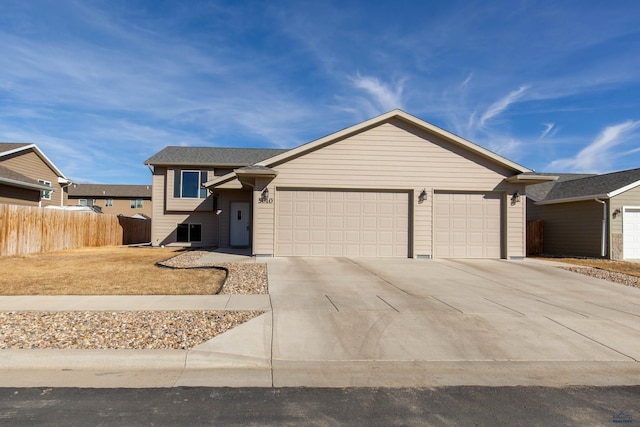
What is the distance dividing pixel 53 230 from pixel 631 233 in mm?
26687

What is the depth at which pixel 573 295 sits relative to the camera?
9.27 meters

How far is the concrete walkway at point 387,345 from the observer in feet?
15.7

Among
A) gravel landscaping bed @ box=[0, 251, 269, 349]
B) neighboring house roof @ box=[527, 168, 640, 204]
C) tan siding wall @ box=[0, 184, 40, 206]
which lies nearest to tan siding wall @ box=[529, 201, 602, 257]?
neighboring house roof @ box=[527, 168, 640, 204]

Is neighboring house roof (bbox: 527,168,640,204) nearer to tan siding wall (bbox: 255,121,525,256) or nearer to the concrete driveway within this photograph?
tan siding wall (bbox: 255,121,525,256)

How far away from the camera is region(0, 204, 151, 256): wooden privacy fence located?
16.4 meters

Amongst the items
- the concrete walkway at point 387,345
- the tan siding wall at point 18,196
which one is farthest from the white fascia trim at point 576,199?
the tan siding wall at point 18,196

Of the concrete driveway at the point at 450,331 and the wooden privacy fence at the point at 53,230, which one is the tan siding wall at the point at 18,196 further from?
the concrete driveway at the point at 450,331

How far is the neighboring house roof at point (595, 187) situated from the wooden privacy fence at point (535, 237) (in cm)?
127

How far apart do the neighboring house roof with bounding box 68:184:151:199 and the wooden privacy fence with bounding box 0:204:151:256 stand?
22074 mm

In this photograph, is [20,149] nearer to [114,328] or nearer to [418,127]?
[418,127]

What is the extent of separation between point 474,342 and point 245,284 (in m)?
5.42

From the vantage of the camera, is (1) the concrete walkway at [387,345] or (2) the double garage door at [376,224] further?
(2) the double garage door at [376,224]

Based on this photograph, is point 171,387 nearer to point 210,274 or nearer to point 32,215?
point 210,274

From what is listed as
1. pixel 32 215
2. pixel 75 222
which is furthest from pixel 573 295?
pixel 75 222
